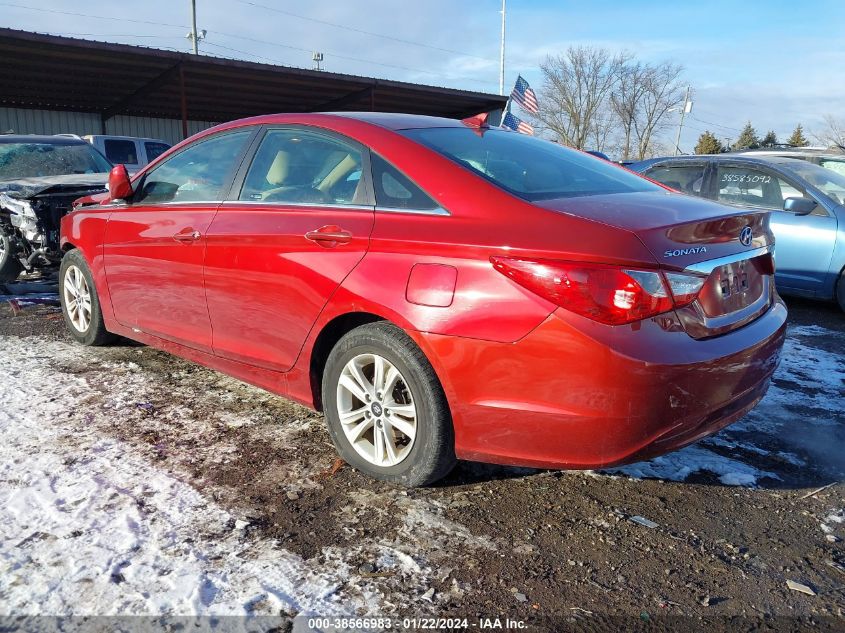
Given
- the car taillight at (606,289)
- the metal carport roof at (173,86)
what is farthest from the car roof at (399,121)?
the metal carport roof at (173,86)

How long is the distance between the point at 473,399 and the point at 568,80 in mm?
58839

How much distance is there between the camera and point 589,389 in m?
2.36

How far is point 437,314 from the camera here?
259cm

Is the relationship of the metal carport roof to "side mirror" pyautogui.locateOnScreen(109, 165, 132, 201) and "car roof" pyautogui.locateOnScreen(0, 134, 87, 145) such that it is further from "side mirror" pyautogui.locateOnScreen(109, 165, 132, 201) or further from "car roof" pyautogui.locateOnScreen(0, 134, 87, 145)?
"side mirror" pyautogui.locateOnScreen(109, 165, 132, 201)

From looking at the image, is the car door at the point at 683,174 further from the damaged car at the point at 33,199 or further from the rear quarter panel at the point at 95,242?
the damaged car at the point at 33,199

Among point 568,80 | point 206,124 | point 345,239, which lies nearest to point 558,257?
point 345,239

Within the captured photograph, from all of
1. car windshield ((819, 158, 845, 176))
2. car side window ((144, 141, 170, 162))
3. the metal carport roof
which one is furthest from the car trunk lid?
the metal carport roof

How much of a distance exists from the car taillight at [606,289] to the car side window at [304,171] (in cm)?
102

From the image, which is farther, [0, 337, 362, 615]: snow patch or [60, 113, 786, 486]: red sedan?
[60, 113, 786, 486]: red sedan

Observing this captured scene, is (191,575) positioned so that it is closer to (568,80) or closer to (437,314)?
(437,314)

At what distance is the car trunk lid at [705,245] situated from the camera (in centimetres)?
244

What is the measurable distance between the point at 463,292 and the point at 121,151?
14146 mm

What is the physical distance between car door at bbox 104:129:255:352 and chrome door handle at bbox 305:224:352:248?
881 mm

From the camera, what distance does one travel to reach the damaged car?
6887mm
